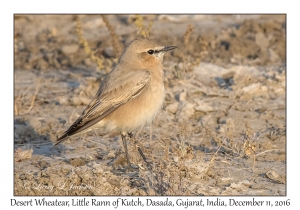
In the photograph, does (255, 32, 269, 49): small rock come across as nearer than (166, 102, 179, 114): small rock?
No

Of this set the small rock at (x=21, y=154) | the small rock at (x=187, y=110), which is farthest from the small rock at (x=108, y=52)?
the small rock at (x=21, y=154)

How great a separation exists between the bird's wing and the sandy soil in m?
0.55

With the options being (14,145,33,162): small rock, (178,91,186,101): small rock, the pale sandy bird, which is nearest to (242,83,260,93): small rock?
(178,91,186,101): small rock

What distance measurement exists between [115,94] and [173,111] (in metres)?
2.02

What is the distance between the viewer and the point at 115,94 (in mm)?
7645

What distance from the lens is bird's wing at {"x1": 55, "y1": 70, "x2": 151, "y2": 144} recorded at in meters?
7.52

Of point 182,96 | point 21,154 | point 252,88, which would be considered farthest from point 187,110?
point 21,154

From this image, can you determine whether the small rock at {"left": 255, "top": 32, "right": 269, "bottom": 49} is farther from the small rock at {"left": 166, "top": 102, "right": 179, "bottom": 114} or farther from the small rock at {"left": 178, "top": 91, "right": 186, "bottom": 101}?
the small rock at {"left": 166, "top": 102, "right": 179, "bottom": 114}

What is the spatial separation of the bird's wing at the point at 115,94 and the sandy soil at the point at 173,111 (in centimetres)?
55

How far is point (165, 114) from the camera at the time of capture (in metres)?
9.40

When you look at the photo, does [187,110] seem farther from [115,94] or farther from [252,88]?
[115,94]

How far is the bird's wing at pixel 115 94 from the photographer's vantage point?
7.52 m

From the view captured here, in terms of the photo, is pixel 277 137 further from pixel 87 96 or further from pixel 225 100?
pixel 87 96
